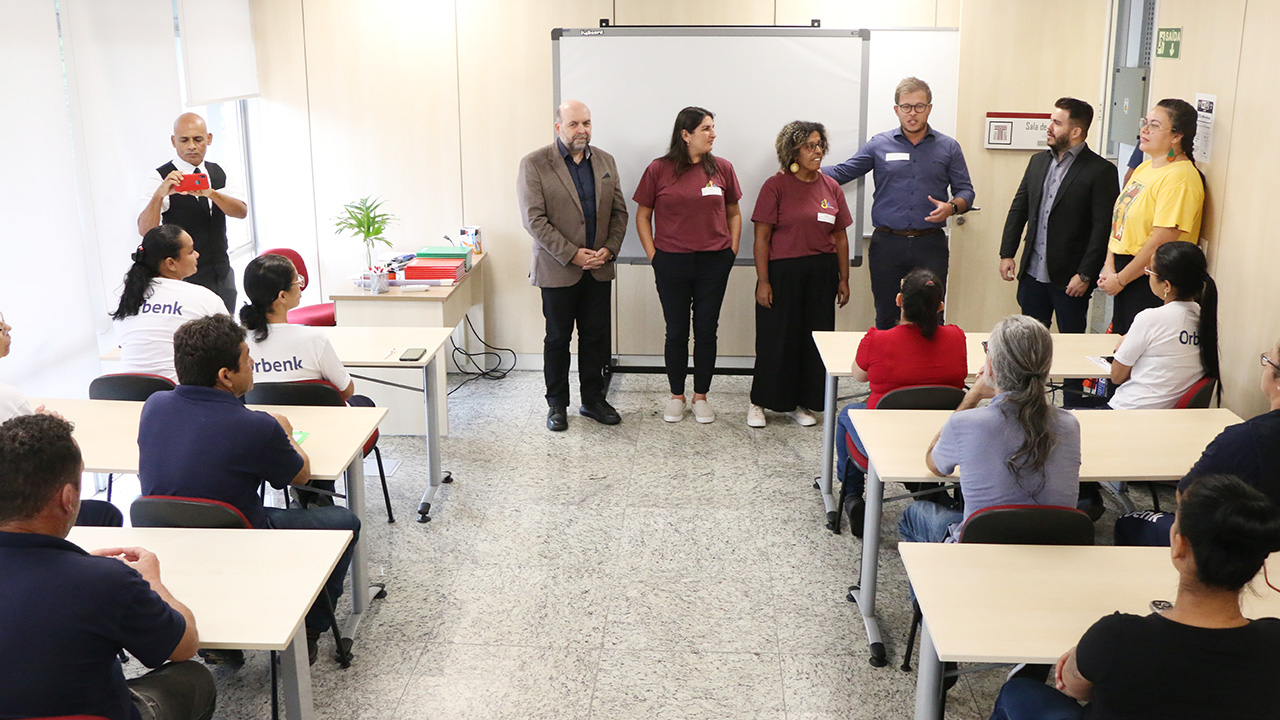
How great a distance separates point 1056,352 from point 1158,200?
87 centimetres

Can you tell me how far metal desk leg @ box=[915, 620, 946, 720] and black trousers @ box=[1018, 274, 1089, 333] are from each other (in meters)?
3.15

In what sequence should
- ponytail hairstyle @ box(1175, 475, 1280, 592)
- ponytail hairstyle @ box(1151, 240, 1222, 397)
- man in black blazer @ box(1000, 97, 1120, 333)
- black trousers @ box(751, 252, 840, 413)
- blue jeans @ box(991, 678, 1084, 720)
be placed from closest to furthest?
1. ponytail hairstyle @ box(1175, 475, 1280, 592)
2. blue jeans @ box(991, 678, 1084, 720)
3. ponytail hairstyle @ box(1151, 240, 1222, 397)
4. man in black blazer @ box(1000, 97, 1120, 333)
5. black trousers @ box(751, 252, 840, 413)

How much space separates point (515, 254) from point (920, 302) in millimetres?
3279

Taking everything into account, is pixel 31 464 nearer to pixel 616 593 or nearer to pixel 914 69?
pixel 616 593

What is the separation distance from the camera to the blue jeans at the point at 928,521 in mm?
3326

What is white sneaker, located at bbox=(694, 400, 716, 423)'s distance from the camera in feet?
19.0

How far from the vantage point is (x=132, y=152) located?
4.92 meters

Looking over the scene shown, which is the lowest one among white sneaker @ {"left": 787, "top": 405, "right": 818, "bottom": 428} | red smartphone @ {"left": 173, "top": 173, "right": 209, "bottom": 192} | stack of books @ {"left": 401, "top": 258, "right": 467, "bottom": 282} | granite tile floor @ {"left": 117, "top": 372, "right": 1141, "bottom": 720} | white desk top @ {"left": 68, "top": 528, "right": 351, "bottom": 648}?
granite tile floor @ {"left": 117, "top": 372, "right": 1141, "bottom": 720}

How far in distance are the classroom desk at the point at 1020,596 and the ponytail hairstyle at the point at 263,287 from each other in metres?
2.47

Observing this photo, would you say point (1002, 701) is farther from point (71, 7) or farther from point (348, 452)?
point (71, 7)

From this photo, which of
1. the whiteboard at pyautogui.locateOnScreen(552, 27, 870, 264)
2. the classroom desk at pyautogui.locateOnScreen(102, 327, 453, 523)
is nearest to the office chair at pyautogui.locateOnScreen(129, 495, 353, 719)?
the classroom desk at pyautogui.locateOnScreen(102, 327, 453, 523)

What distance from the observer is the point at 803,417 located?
575 cm

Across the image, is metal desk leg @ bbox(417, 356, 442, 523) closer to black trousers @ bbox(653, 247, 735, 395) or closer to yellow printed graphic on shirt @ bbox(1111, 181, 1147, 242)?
black trousers @ bbox(653, 247, 735, 395)

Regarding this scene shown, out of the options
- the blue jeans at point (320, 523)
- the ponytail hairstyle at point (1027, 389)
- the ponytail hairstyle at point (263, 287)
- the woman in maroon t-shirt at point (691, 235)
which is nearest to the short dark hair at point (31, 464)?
the blue jeans at point (320, 523)
